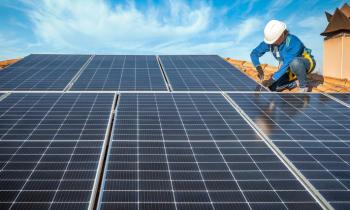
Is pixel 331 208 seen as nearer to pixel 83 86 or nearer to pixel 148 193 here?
pixel 148 193

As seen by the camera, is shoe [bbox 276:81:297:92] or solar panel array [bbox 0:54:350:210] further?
shoe [bbox 276:81:297:92]

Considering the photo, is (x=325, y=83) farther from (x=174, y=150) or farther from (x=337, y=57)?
(x=174, y=150)

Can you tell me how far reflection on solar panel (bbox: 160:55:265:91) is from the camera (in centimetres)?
1277

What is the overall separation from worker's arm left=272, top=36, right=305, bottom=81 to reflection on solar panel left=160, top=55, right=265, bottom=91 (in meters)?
0.96

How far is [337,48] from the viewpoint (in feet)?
57.4

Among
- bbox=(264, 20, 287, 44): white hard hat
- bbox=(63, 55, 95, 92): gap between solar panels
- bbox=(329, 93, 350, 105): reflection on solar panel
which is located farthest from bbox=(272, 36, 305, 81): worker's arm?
bbox=(63, 55, 95, 92): gap between solar panels

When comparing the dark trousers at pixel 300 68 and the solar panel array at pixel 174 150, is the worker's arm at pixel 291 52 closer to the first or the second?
the dark trousers at pixel 300 68

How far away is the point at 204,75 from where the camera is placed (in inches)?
582

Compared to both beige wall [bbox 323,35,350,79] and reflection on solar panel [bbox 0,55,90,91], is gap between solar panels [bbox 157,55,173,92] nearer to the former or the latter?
reflection on solar panel [bbox 0,55,90,91]

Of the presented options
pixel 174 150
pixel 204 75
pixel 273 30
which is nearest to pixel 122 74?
pixel 204 75

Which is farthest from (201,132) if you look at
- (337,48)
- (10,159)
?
(337,48)

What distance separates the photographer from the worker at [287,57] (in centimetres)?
1318

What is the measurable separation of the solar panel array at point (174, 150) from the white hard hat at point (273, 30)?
2.72m

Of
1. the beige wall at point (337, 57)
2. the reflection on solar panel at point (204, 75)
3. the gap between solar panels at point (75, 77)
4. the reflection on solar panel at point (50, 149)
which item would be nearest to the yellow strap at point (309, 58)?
the reflection on solar panel at point (204, 75)
